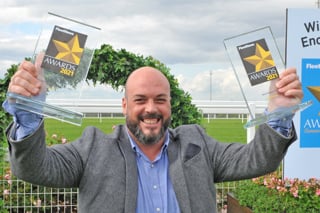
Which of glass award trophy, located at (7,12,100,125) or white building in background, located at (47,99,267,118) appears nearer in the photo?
glass award trophy, located at (7,12,100,125)

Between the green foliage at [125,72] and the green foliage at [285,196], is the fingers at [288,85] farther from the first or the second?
the green foliage at [125,72]

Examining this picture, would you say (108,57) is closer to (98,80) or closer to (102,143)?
(98,80)

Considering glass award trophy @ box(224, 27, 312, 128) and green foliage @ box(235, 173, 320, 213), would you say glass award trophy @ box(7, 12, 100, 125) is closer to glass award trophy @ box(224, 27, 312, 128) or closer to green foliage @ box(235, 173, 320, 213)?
glass award trophy @ box(224, 27, 312, 128)

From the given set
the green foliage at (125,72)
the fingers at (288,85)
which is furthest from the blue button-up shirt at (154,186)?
the green foliage at (125,72)

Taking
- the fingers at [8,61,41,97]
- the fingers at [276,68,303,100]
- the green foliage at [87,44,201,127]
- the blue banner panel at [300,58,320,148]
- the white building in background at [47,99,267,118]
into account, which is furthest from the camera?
the white building in background at [47,99,267,118]

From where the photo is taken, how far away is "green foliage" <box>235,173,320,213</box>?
4554 millimetres

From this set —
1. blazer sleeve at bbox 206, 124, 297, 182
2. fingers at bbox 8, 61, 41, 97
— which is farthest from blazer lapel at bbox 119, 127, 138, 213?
fingers at bbox 8, 61, 41, 97

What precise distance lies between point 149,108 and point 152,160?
255 millimetres

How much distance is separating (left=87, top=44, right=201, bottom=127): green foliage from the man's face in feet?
9.22

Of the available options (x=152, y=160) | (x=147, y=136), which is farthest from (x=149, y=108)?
(x=152, y=160)

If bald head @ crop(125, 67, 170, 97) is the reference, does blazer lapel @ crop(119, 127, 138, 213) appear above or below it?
below

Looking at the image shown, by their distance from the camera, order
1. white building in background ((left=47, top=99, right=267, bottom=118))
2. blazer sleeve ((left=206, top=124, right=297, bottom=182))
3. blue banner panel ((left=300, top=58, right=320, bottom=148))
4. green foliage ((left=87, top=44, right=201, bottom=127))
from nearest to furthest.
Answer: blazer sleeve ((left=206, top=124, right=297, bottom=182)), blue banner panel ((left=300, top=58, right=320, bottom=148)), green foliage ((left=87, top=44, right=201, bottom=127)), white building in background ((left=47, top=99, right=267, bottom=118))

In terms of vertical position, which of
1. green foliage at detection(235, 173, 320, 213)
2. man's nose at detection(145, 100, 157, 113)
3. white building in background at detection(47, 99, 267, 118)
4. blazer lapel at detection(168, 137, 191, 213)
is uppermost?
white building in background at detection(47, 99, 267, 118)

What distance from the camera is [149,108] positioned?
2539 mm
